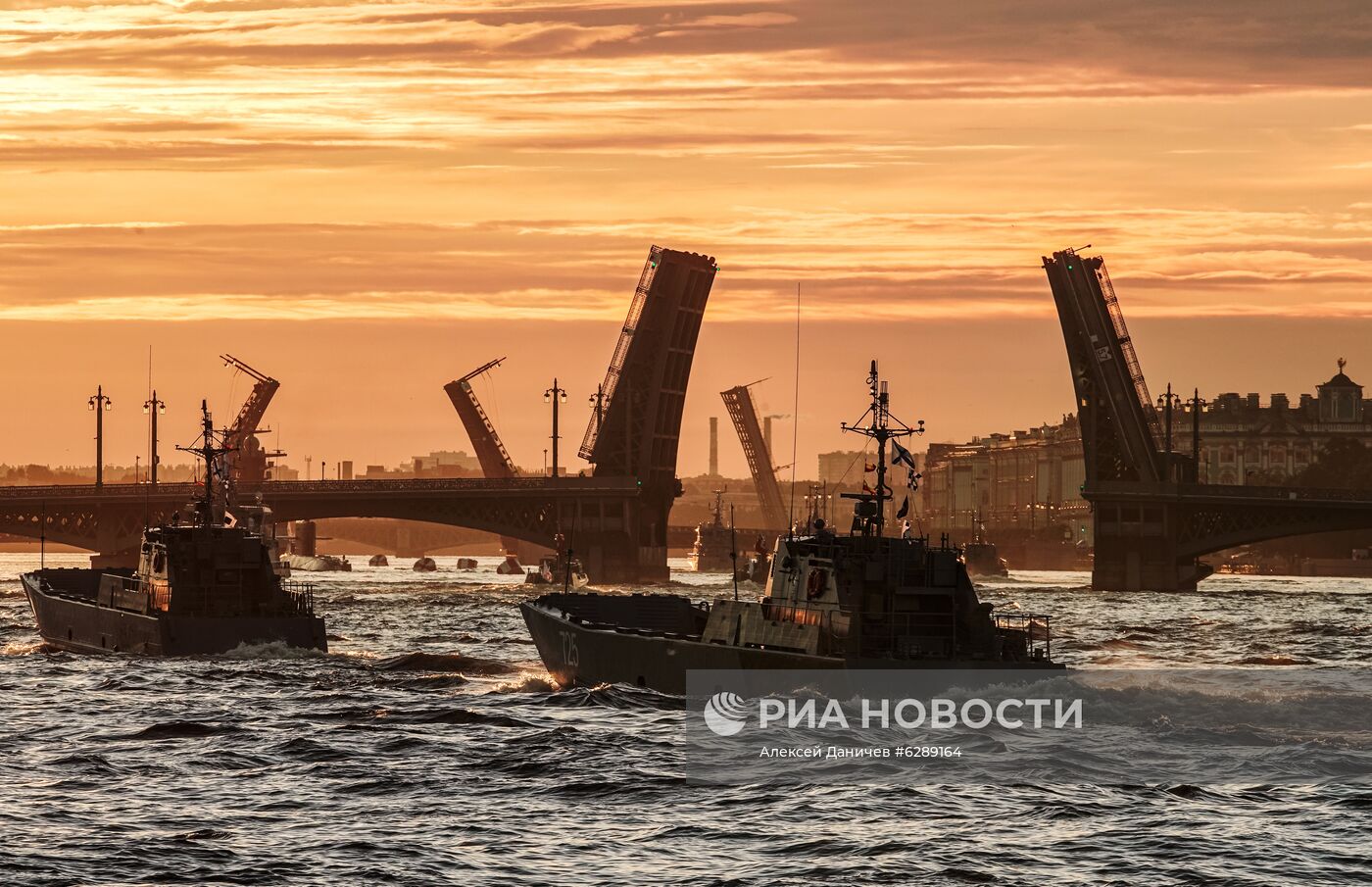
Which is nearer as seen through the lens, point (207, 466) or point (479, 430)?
point (207, 466)

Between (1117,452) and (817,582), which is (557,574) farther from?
(817,582)

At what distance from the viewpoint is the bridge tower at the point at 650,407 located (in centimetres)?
10975

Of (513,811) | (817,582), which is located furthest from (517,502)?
(513,811)

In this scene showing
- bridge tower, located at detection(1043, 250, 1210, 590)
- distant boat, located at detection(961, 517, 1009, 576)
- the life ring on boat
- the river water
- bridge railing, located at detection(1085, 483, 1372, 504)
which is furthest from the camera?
distant boat, located at detection(961, 517, 1009, 576)

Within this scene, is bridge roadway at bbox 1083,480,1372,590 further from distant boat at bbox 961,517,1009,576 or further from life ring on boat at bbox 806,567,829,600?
life ring on boat at bbox 806,567,829,600

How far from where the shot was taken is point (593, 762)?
115ft

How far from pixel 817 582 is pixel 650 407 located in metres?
78.3

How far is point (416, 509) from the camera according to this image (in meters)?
135

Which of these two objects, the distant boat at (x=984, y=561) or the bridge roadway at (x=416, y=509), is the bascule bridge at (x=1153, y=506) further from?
the distant boat at (x=984, y=561)

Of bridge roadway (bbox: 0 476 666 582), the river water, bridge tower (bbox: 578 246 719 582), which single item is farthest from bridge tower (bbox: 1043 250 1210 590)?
the river water

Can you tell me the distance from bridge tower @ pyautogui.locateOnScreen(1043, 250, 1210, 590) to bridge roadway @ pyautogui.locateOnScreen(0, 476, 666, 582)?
2893 cm

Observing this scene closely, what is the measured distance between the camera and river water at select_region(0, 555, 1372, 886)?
85.6 feet

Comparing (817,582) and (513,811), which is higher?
(817,582)

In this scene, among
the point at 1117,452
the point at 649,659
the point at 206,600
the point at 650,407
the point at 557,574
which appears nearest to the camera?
the point at 649,659
